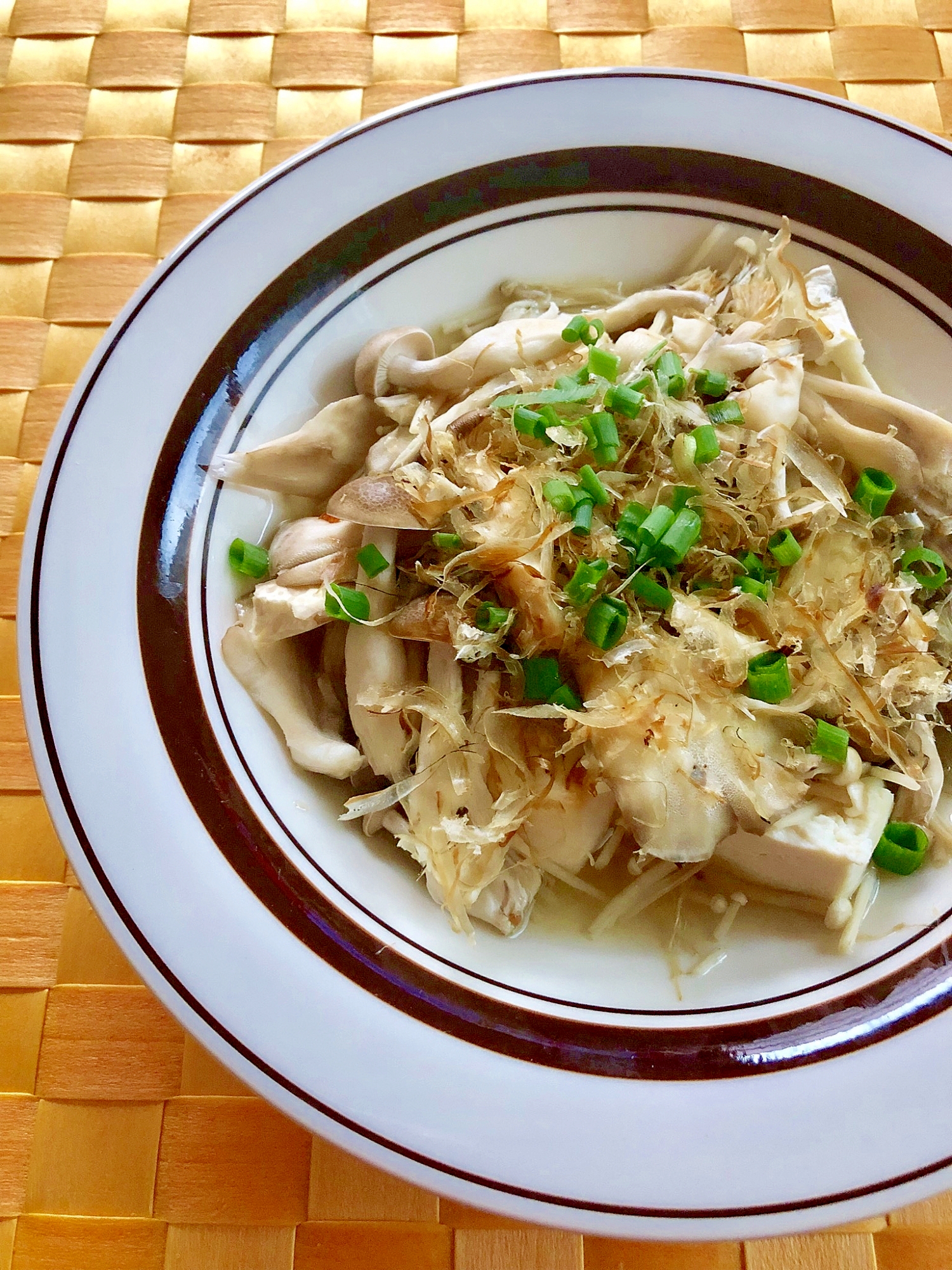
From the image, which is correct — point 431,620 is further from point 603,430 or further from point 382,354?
point 382,354

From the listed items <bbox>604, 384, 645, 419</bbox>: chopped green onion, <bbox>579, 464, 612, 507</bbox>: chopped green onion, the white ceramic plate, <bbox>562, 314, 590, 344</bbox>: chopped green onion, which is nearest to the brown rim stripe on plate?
the white ceramic plate

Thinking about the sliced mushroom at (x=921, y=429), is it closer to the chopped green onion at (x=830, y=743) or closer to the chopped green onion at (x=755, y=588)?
the chopped green onion at (x=755, y=588)

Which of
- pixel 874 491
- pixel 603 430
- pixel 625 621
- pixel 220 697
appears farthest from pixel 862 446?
pixel 220 697

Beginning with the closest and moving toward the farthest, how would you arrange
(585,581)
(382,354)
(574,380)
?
(585,581), (574,380), (382,354)

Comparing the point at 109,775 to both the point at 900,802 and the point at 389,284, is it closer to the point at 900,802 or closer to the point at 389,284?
the point at 389,284

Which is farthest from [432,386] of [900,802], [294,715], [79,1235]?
[79,1235]

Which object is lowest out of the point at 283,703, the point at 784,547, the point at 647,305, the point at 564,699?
the point at 283,703
